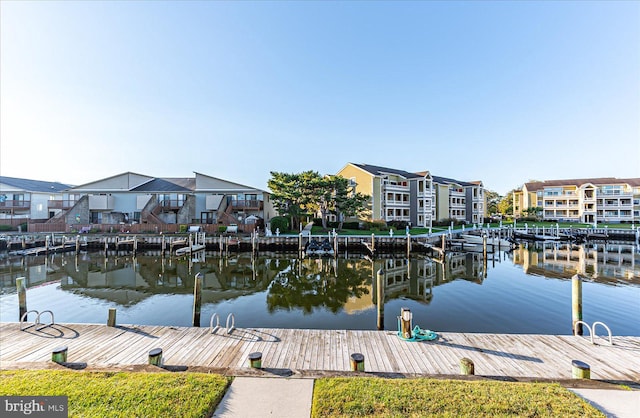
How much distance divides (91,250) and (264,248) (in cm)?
2101

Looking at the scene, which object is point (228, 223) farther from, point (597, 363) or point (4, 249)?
point (597, 363)

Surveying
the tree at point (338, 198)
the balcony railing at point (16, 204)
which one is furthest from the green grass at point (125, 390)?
the balcony railing at point (16, 204)

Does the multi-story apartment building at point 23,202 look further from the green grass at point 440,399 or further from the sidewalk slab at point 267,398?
the green grass at point 440,399

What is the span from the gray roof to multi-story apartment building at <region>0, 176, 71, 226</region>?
38.8ft

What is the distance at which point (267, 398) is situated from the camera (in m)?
5.03

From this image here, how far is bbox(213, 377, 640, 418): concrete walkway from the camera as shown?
4.63 meters

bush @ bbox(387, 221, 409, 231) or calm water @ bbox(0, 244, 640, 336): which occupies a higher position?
bush @ bbox(387, 221, 409, 231)

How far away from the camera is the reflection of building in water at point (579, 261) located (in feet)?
73.3

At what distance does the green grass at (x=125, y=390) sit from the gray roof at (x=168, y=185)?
3892cm

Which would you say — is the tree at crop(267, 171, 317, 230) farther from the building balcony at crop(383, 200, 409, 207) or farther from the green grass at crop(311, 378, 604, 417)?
the green grass at crop(311, 378, 604, 417)

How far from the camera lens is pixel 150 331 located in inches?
348

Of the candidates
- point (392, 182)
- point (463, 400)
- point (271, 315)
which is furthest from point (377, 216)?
point (463, 400)

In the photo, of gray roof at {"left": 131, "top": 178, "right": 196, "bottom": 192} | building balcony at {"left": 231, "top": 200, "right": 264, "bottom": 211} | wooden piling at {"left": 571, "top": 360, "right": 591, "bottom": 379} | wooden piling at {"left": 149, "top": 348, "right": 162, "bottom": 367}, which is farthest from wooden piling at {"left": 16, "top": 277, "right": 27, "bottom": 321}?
gray roof at {"left": 131, "top": 178, "right": 196, "bottom": 192}

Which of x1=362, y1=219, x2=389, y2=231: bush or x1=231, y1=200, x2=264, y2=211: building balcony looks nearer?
x1=231, y1=200, x2=264, y2=211: building balcony
